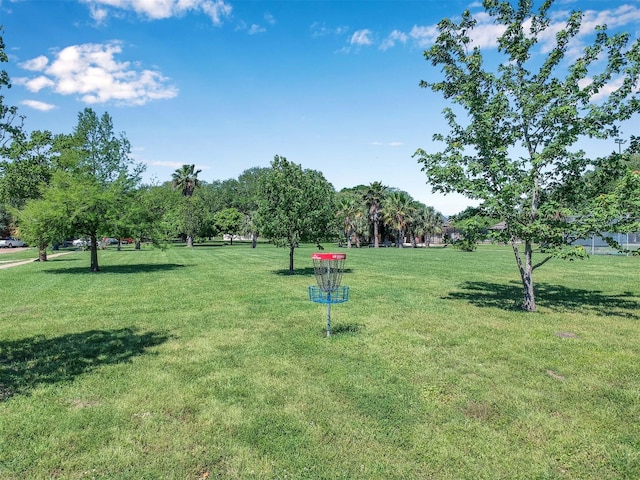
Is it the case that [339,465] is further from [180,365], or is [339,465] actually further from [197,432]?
[180,365]

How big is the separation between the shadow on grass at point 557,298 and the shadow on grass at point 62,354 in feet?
32.4

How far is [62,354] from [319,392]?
16.9ft

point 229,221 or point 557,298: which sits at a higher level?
point 229,221

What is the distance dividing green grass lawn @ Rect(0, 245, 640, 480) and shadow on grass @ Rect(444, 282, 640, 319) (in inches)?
10.9

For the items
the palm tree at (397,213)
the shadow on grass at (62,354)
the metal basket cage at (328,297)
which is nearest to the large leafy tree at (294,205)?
the metal basket cage at (328,297)

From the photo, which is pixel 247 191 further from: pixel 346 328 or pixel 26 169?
Answer: pixel 346 328

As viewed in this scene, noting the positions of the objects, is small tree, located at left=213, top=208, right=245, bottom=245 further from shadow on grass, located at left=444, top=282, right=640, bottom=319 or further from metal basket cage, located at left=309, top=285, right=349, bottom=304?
metal basket cage, located at left=309, top=285, right=349, bottom=304

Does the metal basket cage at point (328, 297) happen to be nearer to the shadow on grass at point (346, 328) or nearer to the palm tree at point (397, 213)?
the shadow on grass at point (346, 328)

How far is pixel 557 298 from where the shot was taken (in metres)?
13.6

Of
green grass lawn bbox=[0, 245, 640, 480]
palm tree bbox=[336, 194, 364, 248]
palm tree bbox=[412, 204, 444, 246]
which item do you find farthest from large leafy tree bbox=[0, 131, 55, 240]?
palm tree bbox=[412, 204, 444, 246]

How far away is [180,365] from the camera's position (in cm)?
686

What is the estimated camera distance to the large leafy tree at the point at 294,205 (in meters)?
20.0

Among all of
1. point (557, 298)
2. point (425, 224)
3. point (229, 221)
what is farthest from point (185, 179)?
point (557, 298)

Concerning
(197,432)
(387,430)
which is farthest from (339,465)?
(197,432)
